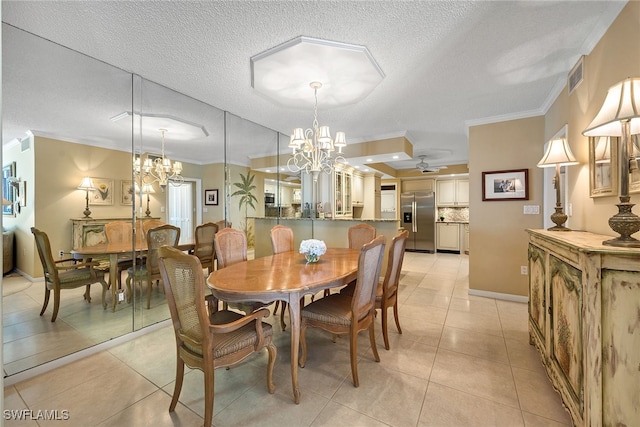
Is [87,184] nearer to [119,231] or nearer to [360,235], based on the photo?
[119,231]

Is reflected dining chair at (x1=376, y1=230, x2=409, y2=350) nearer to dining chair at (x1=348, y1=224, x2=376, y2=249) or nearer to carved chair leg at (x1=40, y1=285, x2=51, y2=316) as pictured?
dining chair at (x1=348, y1=224, x2=376, y2=249)

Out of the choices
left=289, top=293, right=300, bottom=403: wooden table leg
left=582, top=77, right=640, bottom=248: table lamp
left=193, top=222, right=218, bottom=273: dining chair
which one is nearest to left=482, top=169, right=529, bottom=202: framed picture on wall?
left=582, top=77, right=640, bottom=248: table lamp

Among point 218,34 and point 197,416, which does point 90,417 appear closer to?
point 197,416

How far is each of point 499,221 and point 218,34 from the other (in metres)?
3.90

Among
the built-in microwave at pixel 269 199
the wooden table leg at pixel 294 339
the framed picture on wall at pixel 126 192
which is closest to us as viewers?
the wooden table leg at pixel 294 339

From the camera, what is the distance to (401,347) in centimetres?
237

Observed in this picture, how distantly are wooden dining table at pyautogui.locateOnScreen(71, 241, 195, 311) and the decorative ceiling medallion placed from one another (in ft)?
6.88

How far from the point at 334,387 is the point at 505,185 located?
132 inches

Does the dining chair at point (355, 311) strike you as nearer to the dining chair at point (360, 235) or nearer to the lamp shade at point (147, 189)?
the dining chair at point (360, 235)

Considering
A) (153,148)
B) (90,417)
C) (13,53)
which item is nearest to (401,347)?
(90,417)

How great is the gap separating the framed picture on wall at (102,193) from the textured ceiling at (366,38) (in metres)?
0.41

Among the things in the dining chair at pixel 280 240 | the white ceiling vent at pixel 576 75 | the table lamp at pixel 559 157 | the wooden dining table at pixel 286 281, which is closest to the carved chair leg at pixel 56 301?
the wooden dining table at pixel 286 281

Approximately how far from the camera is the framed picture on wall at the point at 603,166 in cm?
171

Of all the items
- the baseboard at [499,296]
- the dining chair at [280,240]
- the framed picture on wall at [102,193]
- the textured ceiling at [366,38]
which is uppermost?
the textured ceiling at [366,38]
